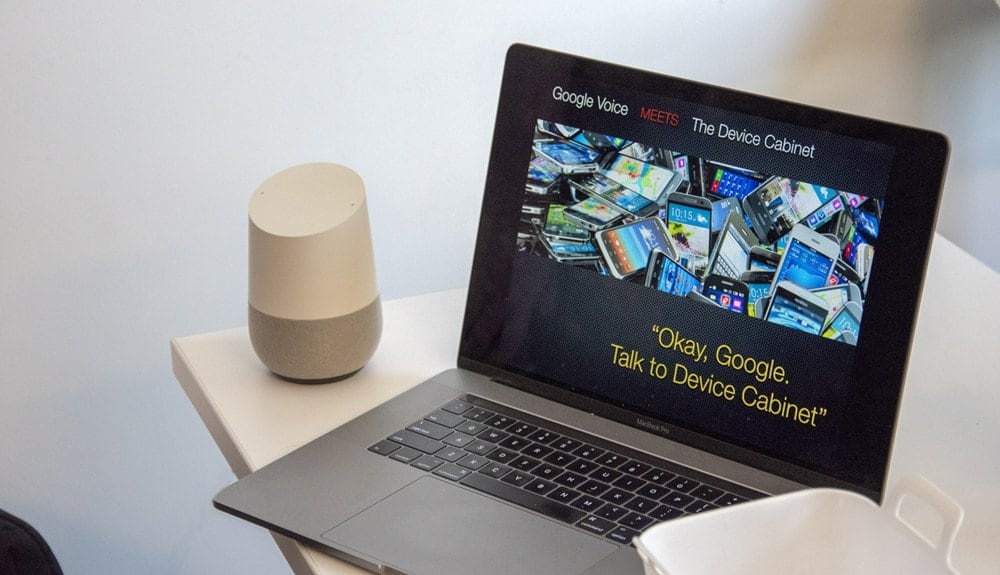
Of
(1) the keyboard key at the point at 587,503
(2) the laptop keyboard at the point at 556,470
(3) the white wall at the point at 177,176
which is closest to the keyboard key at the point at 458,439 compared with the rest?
(2) the laptop keyboard at the point at 556,470

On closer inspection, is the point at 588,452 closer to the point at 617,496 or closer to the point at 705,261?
the point at 617,496

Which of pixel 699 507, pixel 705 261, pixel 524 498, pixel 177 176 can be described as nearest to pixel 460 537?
pixel 524 498

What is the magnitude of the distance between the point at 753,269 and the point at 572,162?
6.5 inches

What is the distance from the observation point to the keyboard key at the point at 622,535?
697 millimetres

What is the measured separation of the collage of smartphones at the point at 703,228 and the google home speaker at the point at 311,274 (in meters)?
0.13

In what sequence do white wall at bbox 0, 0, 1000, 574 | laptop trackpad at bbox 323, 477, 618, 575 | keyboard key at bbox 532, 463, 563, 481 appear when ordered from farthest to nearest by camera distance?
white wall at bbox 0, 0, 1000, 574
keyboard key at bbox 532, 463, 563, 481
laptop trackpad at bbox 323, 477, 618, 575

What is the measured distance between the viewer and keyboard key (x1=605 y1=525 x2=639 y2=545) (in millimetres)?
697

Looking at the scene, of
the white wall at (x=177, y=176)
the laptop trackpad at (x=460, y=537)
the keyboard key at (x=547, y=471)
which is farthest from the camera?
the white wall at (x=177, y=176)

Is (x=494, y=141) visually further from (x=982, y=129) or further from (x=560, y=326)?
(x=982, y=129)

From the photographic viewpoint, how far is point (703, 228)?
2.66 feet

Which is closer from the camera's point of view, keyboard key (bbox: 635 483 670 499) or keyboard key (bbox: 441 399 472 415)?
keyboard key (bbox: 635 483 670 499)

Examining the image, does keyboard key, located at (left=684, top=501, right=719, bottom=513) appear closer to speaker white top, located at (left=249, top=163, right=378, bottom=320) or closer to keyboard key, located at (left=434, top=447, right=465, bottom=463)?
keyboard key, located at (left=434, top=447, right=465, bottom=463)

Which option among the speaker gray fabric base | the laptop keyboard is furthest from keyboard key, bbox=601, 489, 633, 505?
the speaker gray fabric base

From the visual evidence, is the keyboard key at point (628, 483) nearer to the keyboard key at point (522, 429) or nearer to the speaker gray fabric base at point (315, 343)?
the keyboard key at point (522, 429)
